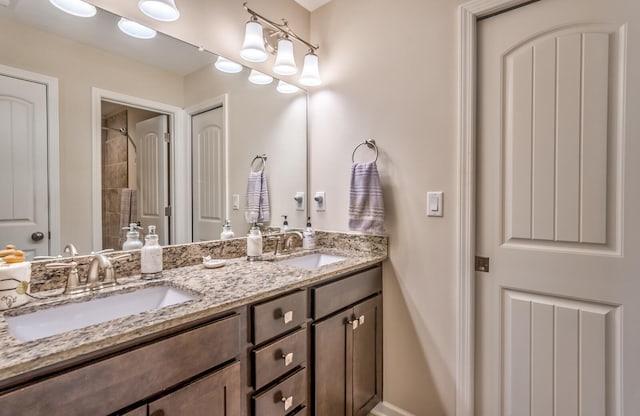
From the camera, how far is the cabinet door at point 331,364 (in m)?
1.32

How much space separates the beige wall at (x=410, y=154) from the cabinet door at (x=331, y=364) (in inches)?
15.3

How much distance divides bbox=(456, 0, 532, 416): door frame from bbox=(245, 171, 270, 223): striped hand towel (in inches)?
42.4

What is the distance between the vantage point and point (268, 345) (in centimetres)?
111

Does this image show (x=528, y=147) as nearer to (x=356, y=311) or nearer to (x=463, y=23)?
(x=463, y=23)

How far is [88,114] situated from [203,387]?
1.08 metres

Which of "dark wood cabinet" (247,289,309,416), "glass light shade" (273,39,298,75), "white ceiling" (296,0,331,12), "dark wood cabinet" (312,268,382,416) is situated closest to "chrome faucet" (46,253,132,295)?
"dark wood cabinet" (247,289,309,416)

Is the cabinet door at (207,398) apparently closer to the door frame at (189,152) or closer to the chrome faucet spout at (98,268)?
the chrome faucet spout at (98,268)

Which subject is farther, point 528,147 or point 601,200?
point 528,147

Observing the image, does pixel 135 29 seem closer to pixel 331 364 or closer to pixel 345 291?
Result: pixel 345 291

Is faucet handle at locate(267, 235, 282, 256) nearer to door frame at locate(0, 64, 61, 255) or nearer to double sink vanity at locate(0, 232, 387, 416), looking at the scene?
double sink vanity at locate(0, 232, 387, 416)

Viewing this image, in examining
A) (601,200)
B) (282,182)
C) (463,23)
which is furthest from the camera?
(282,182)

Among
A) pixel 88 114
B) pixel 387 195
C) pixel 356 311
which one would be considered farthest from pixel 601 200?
pixel 88 114

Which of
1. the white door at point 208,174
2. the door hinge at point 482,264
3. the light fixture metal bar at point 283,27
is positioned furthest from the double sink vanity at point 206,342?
the light fixture metal bar at point 283,27

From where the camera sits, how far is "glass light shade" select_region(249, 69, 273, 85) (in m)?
1.83
